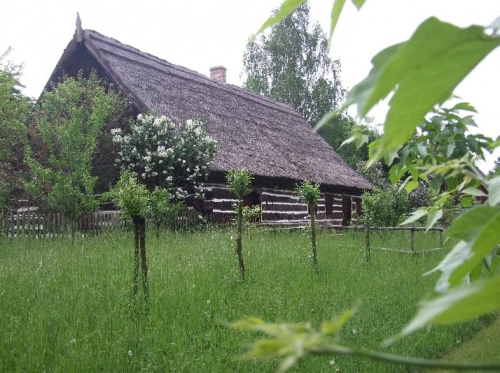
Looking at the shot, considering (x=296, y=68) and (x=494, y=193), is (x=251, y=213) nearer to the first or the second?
(x=494, y=193)

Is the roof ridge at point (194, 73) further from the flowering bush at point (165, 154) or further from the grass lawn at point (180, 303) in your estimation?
the grass lawn at point (180, 303)

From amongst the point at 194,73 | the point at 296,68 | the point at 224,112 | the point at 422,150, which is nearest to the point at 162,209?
the point at 224,112

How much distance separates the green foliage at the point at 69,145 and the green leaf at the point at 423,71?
10.9 metres

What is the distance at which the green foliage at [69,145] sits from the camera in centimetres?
1082

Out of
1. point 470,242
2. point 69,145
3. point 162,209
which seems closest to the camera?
point 470,242

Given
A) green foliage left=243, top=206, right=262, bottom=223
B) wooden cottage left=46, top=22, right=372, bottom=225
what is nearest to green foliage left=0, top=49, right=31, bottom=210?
wooden cottage left=46, top=22, right=372, bottom=225

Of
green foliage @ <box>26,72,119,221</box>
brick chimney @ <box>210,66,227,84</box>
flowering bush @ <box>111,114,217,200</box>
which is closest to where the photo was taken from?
green foliage @ <box>26,72,119,221</box>

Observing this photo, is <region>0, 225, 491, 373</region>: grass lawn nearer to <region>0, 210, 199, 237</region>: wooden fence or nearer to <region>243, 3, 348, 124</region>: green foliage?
<region>0, 210, 199, 237</region>: wooden fence

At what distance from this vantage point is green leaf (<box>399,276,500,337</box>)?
0.30 meters

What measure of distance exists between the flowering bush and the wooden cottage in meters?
0.55

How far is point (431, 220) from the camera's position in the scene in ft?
3.92

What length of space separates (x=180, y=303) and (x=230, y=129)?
37.0ft

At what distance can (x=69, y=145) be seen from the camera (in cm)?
1152

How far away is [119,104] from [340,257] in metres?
7.83
